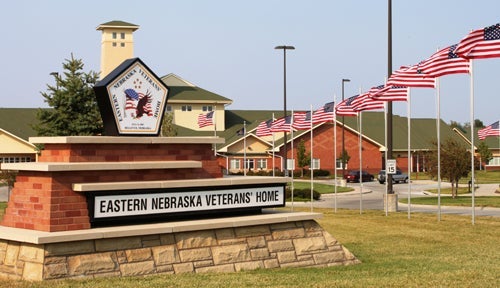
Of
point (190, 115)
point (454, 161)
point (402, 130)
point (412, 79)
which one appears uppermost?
point (190, 115)

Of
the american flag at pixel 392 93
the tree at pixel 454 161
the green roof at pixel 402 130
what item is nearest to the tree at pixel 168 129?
the green roof at pixel 402 130

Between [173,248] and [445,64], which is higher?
[445,64]

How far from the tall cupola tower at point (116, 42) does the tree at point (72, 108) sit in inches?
1630

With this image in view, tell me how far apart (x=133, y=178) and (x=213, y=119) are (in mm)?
29718

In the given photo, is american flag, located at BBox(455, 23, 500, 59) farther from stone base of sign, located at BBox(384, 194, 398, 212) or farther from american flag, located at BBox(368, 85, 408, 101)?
stone base of sign, located at BBox(384, 194, 398, 212)

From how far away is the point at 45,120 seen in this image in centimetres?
3984

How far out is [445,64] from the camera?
76.9 ft

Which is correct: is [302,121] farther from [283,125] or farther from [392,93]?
[392,93]

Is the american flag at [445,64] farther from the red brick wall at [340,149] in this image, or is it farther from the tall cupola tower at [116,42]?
the tall cupola tower at [116,42]

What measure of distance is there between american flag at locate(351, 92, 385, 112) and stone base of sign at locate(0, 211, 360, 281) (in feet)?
46.1

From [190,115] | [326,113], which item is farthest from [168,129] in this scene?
[326,113]

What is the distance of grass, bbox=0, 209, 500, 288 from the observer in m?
11.5

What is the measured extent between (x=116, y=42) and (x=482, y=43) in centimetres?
6425

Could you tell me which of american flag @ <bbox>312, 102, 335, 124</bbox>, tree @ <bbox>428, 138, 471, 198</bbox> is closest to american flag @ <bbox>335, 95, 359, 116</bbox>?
american flag @ <bbox>312, 102, 335, 124</bbox>
